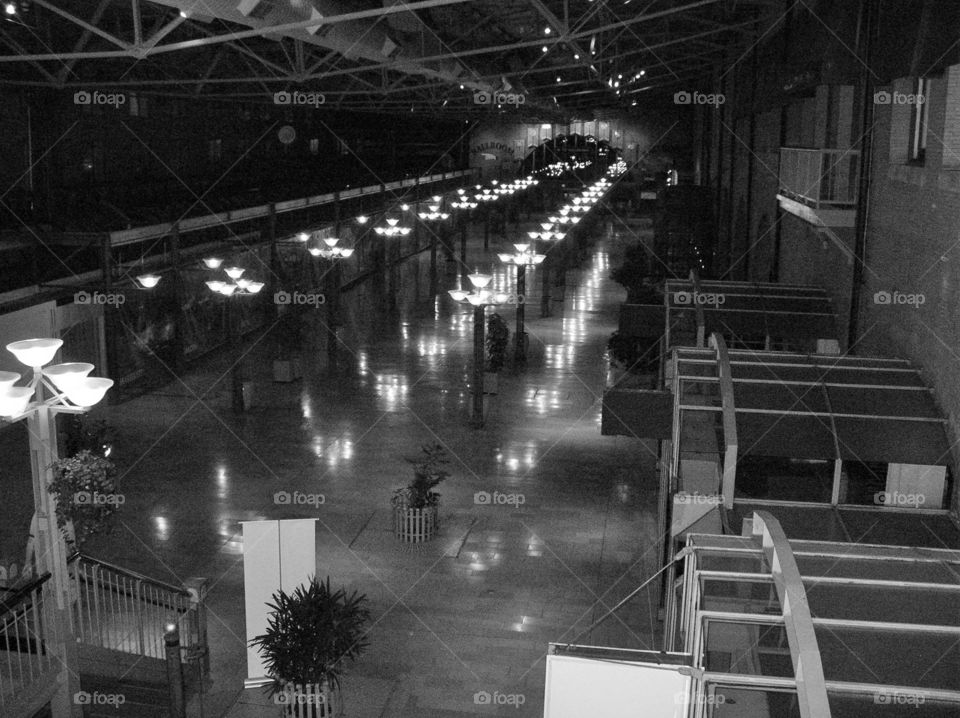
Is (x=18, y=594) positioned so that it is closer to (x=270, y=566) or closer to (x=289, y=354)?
(x=270, y=566)

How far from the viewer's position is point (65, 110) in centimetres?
2259

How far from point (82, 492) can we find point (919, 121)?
11032 mm

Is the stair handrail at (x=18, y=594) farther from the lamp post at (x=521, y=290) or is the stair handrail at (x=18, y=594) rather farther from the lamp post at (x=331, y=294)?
the lamp post at (x=521, y=290)

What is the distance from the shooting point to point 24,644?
10547 mm

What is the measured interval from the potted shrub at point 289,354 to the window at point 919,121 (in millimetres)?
14398

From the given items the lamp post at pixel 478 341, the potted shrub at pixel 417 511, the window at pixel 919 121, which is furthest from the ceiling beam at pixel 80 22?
the window at pixel 919 121

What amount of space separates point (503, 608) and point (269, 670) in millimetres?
3509

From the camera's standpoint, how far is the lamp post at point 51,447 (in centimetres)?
924

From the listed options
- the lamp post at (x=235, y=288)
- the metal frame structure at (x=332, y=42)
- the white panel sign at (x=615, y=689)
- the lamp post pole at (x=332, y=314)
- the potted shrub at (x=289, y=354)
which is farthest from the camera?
the lamp post pole at (x=332, y=314)

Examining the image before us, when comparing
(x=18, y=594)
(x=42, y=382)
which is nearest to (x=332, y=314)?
(x=42, y=382)

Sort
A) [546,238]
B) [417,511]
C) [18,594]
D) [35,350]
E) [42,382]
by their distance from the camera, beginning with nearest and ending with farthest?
[35,350] < [18,594] < [42,382] < [417,511] < [546,238]

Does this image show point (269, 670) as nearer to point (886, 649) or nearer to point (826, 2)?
point (886, 649)

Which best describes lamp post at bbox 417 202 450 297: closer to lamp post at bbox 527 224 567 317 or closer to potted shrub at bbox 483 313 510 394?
lamp post at bbox 527 224 567 317

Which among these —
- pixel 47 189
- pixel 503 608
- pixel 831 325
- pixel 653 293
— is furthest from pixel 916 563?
pixel 47 189
